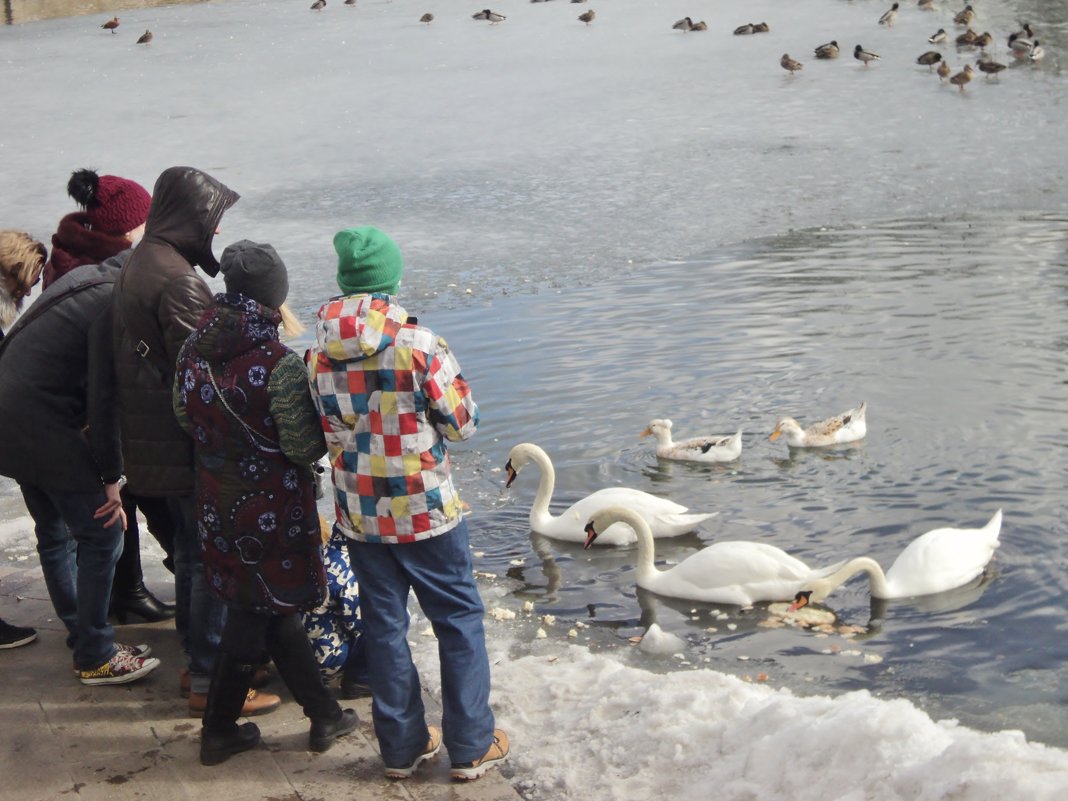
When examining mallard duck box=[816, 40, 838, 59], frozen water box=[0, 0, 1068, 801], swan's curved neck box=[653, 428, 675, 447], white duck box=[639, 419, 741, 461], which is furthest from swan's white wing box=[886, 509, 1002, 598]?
mallard duck box=[816, 40, 838, 59]

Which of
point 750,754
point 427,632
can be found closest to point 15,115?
point 427,632

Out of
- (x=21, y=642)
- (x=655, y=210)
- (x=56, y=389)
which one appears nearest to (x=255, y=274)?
(x=56, y=389)

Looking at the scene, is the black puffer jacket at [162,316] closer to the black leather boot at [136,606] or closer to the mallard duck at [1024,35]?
the black leather boot at [136,606]

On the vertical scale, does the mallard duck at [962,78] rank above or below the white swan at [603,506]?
above

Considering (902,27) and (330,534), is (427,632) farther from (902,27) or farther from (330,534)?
(902,27)

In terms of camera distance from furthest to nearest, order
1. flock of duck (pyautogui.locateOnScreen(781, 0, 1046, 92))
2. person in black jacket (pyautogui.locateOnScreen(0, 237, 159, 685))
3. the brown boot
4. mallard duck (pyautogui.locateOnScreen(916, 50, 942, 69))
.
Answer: mallard duck (pyautogui.locateOnScreen(916, 50, 942, 69)), flock of duck (pyautogui.locateOnScreen(781, 0, 1046, 92)), person in black jacket (pyautogui.locateOnScreen(0, 237, 159, 685)), the brown boot

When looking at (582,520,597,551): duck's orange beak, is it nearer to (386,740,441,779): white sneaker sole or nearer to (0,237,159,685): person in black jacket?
(0,237,159,685): person in black jacket

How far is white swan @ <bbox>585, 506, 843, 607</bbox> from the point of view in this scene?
242 inches

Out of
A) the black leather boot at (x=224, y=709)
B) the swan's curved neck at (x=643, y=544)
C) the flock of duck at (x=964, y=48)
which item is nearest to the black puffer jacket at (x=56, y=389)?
the black leather boot at (x=224, y=709)

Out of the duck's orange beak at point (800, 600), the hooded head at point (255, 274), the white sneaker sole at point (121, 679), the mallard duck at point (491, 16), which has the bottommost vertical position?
the duck's orange beak at point (800, 600)

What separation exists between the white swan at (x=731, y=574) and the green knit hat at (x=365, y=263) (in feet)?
9.12

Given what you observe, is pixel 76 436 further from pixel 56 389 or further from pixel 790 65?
pixel 790 65

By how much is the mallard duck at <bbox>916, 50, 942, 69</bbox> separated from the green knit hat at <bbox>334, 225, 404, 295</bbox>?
19.2 meters

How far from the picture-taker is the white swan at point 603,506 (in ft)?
23.1
